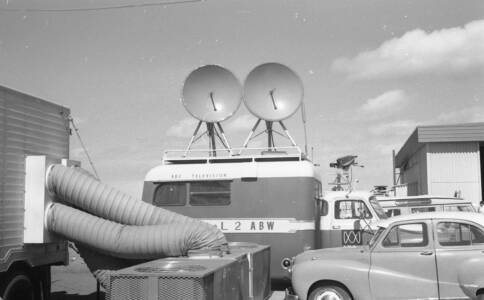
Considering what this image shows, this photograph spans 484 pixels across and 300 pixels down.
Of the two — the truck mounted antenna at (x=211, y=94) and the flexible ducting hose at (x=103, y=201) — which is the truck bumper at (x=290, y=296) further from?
the truck mounted antenna at (x=211, y=94)

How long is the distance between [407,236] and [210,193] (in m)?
4.09

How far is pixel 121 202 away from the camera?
7.79m

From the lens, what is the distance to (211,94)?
13.0 metres

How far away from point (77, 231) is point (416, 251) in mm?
4604

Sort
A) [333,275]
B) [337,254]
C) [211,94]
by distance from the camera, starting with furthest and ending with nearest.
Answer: [211,94] → [337,254] → [333,275]

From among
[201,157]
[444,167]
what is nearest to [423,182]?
[444,167]

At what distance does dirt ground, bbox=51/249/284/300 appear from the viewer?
438 inches

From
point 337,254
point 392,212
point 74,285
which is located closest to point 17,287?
point 337,254

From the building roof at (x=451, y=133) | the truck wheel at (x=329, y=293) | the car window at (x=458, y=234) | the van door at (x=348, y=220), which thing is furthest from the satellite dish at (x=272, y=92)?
the building roof at (x=451, y=133)

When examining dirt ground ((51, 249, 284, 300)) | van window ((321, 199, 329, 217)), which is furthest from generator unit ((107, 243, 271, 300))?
van window ((321, 199, 329, 217))

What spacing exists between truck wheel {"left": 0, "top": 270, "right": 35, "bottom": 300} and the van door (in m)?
5.62

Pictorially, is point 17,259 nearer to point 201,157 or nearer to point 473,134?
point 201,157

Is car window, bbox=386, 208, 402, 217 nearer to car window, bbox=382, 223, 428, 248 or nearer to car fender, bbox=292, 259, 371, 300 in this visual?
car window, bbox=382, 223, 428, 248

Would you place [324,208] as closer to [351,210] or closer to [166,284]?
[351,210]
